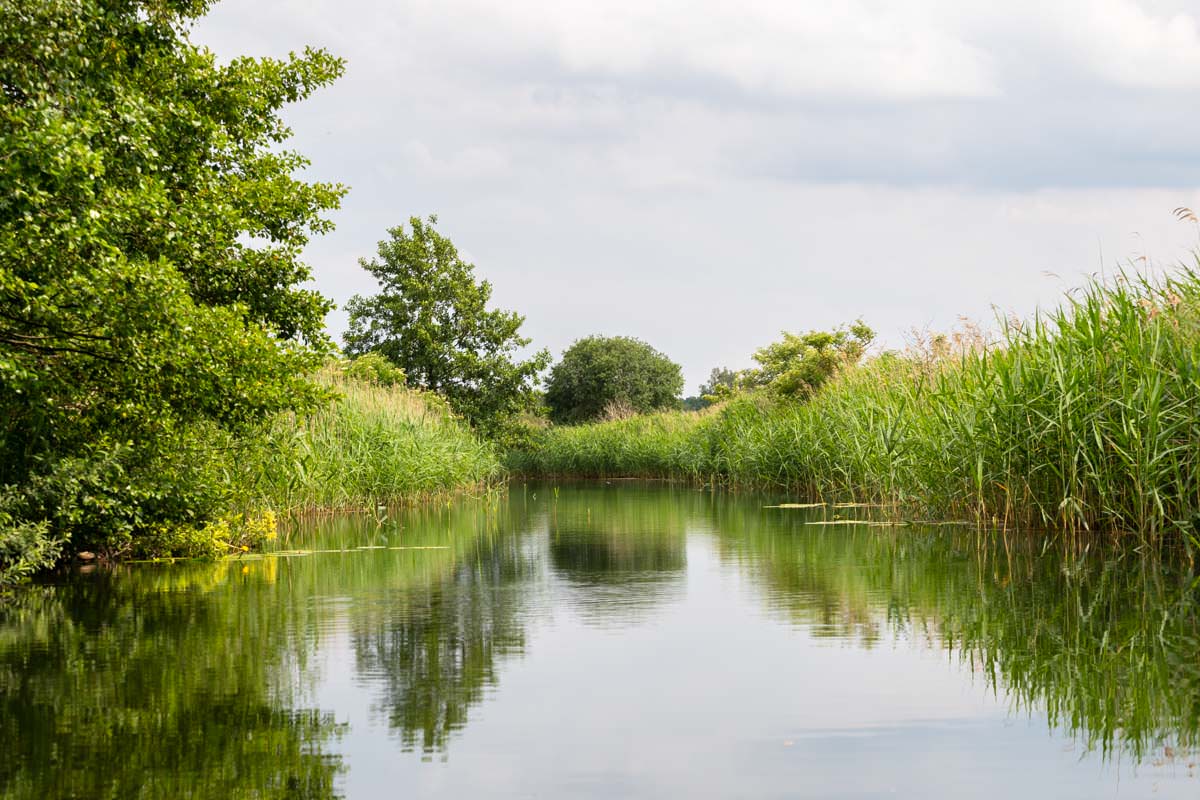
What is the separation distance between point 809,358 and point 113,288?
23.7 metres

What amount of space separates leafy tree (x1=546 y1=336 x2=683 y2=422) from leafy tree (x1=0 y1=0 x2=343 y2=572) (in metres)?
47.8

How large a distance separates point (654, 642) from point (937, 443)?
8.14m

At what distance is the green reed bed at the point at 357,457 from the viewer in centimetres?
1573

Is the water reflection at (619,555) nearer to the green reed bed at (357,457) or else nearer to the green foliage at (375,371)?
the green reed bed at (357,457)

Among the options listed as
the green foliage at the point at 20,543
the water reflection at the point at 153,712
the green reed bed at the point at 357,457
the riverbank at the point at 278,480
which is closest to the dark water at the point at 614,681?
the water reflection at the point at 153,712

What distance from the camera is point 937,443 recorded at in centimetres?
1415

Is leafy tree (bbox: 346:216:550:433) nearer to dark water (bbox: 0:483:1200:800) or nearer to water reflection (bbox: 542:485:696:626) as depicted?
water reflection (bbox: 542:485:696:626)

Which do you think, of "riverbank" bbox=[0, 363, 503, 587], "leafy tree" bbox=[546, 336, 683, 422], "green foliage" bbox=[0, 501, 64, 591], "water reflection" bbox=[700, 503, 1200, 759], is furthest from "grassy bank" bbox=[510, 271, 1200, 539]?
"leafy tree" bbox=[546, 336, 683, 422]

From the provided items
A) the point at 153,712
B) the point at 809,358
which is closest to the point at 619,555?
the point at 153,712

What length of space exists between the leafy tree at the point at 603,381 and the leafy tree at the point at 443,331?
2044 cm

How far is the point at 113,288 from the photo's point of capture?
28.6ft

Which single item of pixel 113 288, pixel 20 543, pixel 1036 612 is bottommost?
pixel 1036 612

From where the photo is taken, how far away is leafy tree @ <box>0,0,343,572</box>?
27.6ft

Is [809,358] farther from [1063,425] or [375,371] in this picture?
[1063,425]
